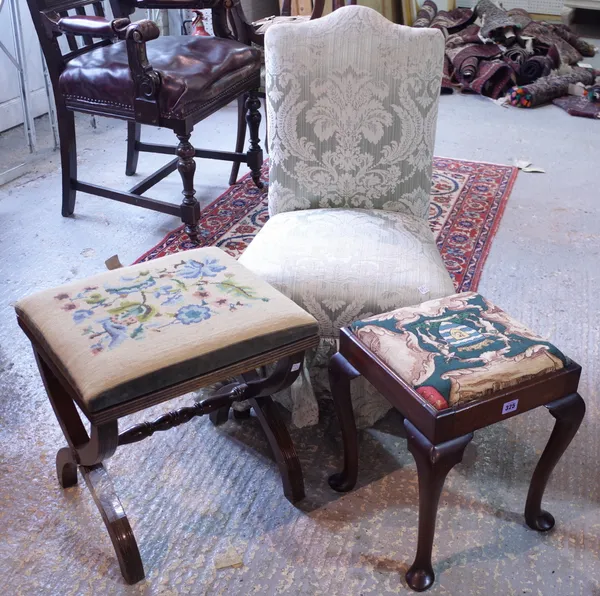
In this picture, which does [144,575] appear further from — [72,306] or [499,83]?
[499,83]

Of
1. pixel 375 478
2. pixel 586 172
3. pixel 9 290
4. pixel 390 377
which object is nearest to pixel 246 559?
pixel 375 478

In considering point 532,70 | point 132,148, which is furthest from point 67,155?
point 532,70

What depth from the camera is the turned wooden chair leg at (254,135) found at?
3072 millimetres

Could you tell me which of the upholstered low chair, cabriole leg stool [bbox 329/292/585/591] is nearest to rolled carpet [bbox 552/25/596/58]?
the upholstered low chair

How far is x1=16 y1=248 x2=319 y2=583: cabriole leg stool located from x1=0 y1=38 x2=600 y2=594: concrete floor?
323mm

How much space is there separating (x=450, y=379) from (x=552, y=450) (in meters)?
0.35

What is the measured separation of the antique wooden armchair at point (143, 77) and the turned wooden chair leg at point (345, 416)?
1330 mm

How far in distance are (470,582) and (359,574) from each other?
8.9 inches

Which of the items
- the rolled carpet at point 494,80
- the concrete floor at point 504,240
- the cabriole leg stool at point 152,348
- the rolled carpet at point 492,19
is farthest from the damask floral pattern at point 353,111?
the rolled carpet at point 492,19

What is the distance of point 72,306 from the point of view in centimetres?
148

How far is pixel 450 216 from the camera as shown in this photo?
10.1 ft

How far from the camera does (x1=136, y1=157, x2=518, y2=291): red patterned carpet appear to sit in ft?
9.11

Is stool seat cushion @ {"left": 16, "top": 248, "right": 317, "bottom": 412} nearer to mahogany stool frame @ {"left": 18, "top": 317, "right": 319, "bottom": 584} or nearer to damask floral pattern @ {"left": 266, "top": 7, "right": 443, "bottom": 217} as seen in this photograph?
mahogany stool frame @ {"left": 18, "top": 317, "right": 319, "bottom": 584}

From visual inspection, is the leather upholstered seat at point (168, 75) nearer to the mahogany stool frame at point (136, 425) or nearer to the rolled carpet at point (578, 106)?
the mahogany stool frame at point (136, 425)
